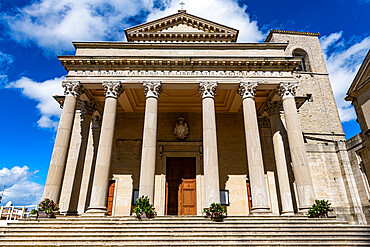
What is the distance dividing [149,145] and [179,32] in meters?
12.4

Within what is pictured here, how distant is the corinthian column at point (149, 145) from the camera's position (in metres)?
13.2

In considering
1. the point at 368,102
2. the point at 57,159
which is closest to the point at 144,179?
the point at 57,159

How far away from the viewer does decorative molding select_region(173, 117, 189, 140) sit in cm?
2050

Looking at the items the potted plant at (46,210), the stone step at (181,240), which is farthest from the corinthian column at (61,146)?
the stone step at (181,240)

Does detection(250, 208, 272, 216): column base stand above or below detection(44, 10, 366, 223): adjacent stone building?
below

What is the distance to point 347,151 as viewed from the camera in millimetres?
19719

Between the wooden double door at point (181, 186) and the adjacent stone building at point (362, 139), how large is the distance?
1277 centimetres

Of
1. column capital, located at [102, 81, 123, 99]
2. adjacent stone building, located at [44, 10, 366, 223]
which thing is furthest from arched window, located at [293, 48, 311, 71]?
column capital, located at [102, 81, 123, 99]

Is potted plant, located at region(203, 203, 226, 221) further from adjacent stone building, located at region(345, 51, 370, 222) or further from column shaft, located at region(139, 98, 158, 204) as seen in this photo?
adjacent stone building, located at region(345, 51, 370, 222)

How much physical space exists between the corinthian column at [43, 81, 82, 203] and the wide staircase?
83.9 inches

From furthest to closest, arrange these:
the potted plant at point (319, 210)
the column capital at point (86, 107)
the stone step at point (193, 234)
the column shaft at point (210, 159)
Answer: the column capital at point (86, 107), the column shaft at point (210, 159), the potted plant at point (319, 210), the stone step at point (193, 234)

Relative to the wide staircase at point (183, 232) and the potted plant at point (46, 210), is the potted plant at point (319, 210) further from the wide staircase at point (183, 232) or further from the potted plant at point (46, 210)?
the potted plant at point (46, 210)

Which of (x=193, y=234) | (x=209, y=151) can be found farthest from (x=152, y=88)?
(x=193, y=234)

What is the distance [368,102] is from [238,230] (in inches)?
695
